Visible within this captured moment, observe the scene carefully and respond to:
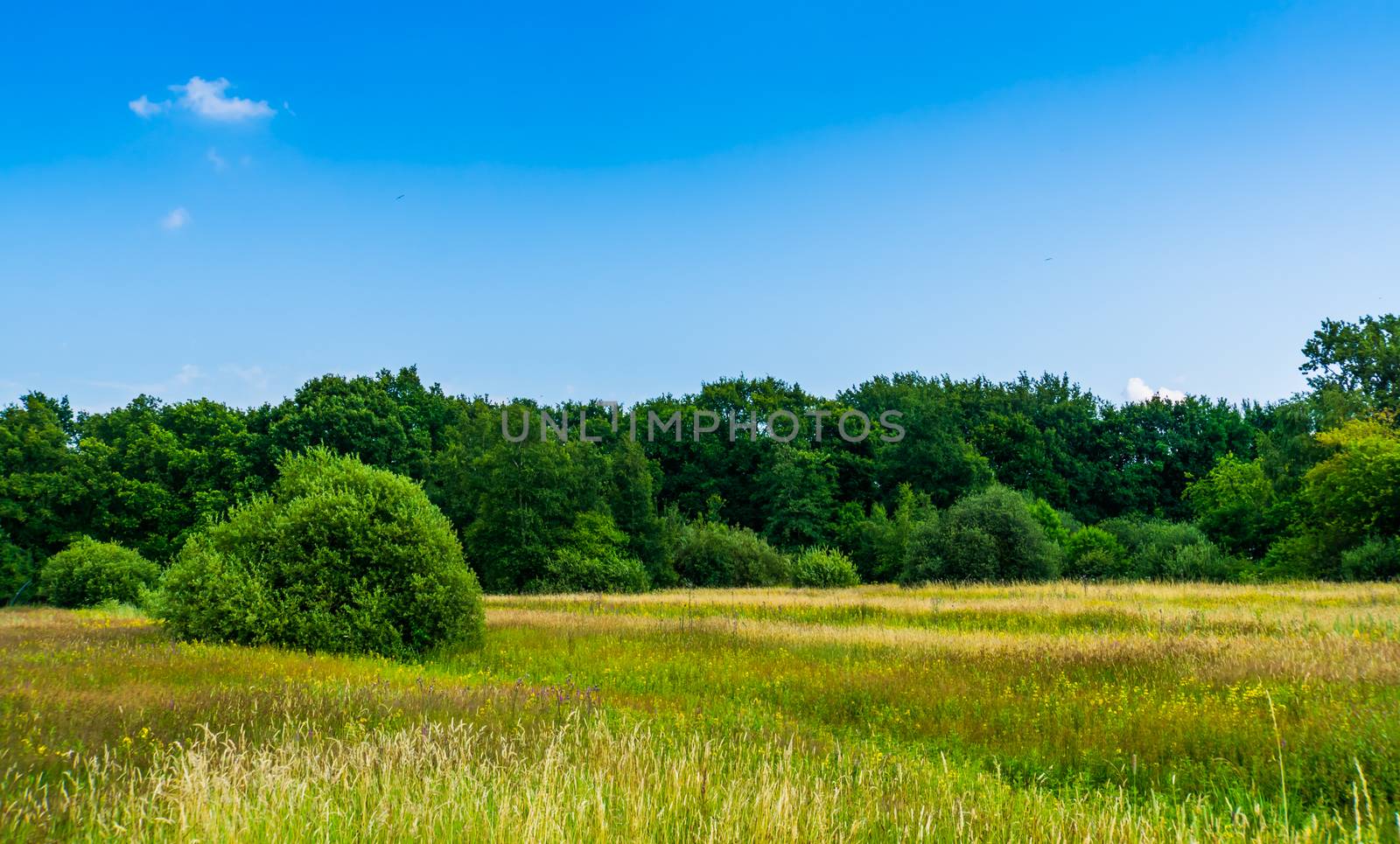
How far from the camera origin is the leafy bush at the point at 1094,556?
4463 centimetres

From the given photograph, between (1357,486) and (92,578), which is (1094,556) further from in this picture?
(92,578)

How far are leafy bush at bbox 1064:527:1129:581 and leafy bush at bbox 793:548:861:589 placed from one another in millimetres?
11497

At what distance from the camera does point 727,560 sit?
50.7 metres

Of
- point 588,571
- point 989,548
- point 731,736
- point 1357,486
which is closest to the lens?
point 731,736

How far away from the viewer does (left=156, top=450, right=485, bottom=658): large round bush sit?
1384cm

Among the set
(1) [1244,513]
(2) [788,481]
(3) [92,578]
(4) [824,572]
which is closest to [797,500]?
(2) [788,481]

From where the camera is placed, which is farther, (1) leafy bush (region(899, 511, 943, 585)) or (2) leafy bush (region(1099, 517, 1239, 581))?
(2) leafy bush (region(1099, 517, 1239, 581))

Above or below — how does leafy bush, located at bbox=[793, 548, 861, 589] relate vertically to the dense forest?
below

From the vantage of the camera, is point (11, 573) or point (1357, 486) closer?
point (1357, 486)

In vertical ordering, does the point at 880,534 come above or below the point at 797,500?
below

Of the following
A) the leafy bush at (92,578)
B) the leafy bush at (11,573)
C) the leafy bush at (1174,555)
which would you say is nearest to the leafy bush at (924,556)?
the leafy bush at (1174,555)

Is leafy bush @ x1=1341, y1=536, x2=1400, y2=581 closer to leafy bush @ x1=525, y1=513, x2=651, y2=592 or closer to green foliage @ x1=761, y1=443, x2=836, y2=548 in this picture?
leafy bush @ x1=525, y1=513, x2=651, y2=592

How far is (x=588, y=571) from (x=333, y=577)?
3334 centimetres

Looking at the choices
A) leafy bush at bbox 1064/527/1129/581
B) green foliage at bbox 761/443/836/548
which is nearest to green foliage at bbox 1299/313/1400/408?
leafy bush at bbox 1064/527/1129/581
